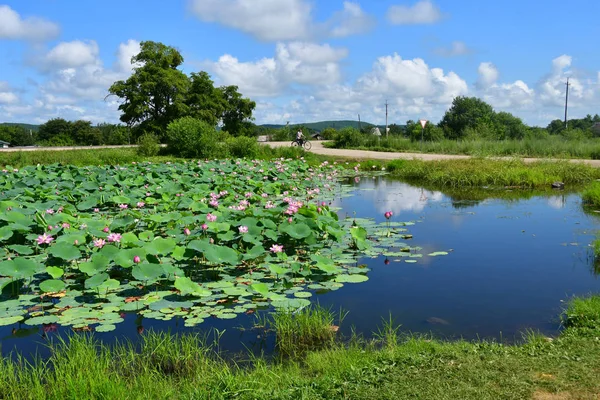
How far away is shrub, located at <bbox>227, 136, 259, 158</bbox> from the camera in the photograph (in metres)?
17.6

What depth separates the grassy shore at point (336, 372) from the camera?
259 centimetres

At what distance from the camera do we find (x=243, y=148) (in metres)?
17.7

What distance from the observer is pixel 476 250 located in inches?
244

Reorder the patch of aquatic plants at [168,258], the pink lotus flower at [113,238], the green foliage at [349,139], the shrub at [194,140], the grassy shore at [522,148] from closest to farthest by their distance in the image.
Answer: the patch of aquatic plants at [168,258] → the pink lotus flower at [113,238] → the shrub at [194,140] → the grassy shore at [522,148] → the green foliage at [349,139]

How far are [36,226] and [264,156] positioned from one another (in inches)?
471

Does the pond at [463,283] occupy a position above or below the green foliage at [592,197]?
below

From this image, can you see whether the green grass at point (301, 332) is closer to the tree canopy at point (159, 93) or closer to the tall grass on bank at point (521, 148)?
the tall grass on bank at point (521, 148)

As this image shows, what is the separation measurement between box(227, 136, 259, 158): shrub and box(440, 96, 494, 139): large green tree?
2817cm

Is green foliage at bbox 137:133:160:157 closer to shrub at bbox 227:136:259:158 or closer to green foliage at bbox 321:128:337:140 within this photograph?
shrub at bbox 227:136:259:158

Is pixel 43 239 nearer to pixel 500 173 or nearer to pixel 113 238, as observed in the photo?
pixel 113 238

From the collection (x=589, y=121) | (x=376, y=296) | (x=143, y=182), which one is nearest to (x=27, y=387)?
(x=376, y=296)

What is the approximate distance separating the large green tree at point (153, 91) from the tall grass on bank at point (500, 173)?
64.5 ft

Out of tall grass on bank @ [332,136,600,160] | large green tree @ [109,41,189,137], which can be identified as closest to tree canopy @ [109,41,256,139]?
large green tree @ [109,41,189,137]

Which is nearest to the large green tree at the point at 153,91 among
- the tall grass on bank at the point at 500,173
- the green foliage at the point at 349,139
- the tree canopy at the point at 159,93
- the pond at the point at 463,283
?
the tree canopy at the point at 159,93
